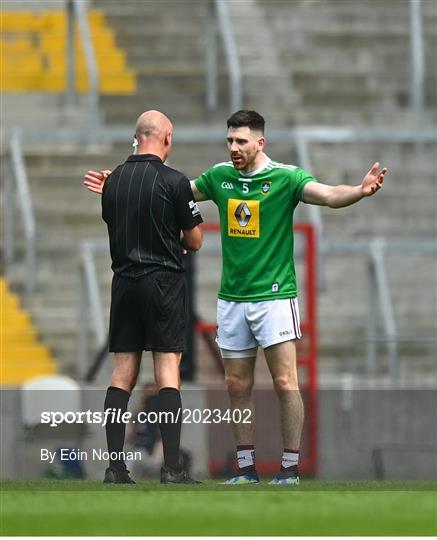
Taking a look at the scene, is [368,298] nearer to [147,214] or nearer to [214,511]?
[147,214]

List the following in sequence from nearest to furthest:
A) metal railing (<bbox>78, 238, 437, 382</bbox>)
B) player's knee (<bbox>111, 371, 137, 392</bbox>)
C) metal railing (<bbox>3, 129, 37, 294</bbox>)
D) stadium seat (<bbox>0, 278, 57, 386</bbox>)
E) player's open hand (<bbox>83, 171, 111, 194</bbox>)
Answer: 1. player's knee (<bbox>111, 371, 137, 392</bbox>)
2. player's open hand (<bbox>83, 171, 111, 194</bbox>)
3. metal railing (<bbox>78, 238, 437, 382</bbox>)
4. stadium seat (<bbox>0, 278, 57, 386</bbox>)
5. metal railing (<bbox>3, 129, 37, 294</bbox>)

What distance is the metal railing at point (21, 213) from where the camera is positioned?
52.9 ft

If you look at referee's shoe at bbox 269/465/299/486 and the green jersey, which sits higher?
the green jersey

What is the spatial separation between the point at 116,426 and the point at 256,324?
2.62 feet

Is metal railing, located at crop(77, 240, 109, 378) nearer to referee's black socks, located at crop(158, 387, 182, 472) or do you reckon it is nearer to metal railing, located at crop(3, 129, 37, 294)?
metal railing, located at crop(3, 129, 37, 294)

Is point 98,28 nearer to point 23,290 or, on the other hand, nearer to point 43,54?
point 43,54

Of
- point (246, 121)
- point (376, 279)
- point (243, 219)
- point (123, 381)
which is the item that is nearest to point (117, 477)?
point (123, 381)

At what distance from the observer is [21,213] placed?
16.4m

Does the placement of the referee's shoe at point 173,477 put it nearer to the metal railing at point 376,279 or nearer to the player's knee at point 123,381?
the player's knee at point 123,381

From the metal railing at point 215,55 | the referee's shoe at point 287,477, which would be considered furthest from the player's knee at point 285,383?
the metal railing at point 215,55

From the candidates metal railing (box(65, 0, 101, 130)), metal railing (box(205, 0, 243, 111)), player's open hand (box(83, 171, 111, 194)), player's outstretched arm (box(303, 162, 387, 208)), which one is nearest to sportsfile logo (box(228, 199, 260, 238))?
player's outstretched arm (box(303, 162, 387, 208))

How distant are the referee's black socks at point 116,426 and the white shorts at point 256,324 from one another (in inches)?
22.6

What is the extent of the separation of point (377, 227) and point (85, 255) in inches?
123

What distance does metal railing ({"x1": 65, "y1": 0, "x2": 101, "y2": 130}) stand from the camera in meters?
17.8
